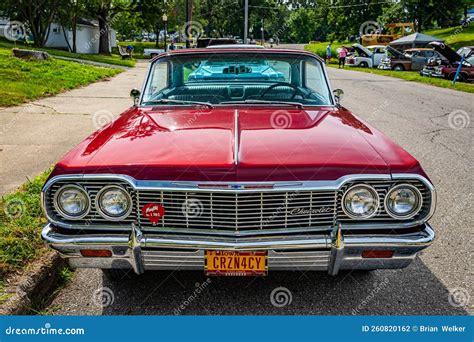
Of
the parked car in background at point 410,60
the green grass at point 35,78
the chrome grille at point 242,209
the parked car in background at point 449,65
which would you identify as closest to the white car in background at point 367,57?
the parked car in background at point 410,60

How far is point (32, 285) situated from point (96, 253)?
61 centimetres

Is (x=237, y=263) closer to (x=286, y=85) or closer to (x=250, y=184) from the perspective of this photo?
(x=250, y=184)

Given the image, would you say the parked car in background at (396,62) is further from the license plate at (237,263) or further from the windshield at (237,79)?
the license plate at (237,263)

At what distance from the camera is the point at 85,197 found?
249cm

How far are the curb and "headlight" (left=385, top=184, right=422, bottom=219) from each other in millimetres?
2182

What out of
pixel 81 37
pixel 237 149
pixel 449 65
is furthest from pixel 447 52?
pixel 81 37

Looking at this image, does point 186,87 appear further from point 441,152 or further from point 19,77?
point 19,77

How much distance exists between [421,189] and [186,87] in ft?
7.46

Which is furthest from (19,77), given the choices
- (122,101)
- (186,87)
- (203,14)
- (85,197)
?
(203,14)

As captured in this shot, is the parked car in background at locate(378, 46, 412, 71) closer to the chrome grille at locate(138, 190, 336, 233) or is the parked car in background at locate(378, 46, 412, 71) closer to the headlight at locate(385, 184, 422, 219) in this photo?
the headlight at locate(385, 184, 422, 219)

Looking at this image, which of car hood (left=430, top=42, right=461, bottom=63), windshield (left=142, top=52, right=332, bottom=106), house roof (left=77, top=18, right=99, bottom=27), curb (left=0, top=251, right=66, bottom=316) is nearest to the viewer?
curb (left=0, top=251, right=66, bottom=316)

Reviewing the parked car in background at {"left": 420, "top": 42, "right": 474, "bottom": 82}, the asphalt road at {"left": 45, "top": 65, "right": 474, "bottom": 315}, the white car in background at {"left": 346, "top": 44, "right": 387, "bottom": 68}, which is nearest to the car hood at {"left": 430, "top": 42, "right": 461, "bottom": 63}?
the parked car in background at {"left": 420, "top": 42, "right": 474, "bottom": 82}

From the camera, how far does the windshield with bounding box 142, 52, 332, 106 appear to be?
3.82m

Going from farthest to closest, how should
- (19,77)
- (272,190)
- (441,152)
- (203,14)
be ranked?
1. (203,14)
2. (19,77)
3. (441,152)
4. (272,190)
